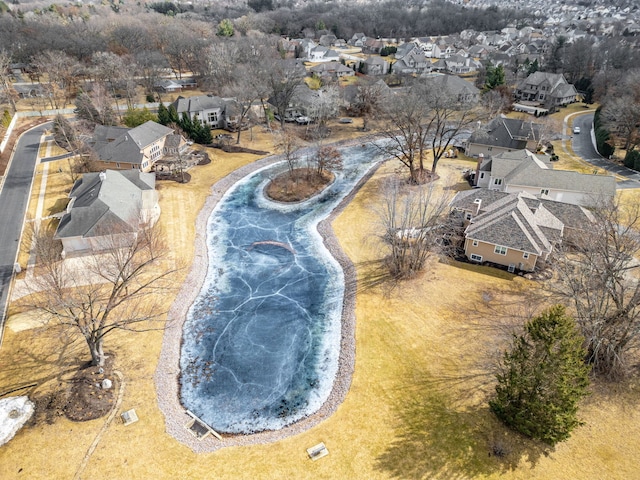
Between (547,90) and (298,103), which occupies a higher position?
(547,90)

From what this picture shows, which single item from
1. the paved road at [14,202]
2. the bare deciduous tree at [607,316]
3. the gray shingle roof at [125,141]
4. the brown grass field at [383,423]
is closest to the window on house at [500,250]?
the brown grass field at [383,423]

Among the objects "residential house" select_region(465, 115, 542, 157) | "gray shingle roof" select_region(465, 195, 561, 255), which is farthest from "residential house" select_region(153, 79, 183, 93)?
"gray shingle roof" select_region(465, 195, 561, 255)

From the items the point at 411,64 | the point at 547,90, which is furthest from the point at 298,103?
the point at 547,90

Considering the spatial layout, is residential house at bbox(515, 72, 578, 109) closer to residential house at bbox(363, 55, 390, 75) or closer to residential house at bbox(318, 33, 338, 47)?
residential house at bbox(363, 55, 390, 75)

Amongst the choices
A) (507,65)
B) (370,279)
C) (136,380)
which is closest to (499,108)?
(507,65)

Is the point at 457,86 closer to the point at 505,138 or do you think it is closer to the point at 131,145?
the point at 505,138

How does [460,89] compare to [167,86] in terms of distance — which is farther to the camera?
[167,86]
